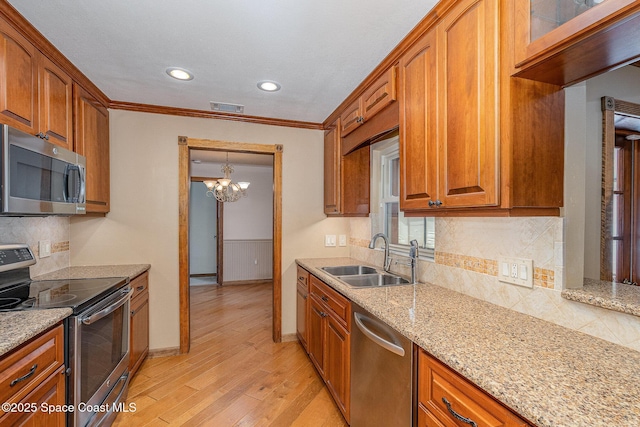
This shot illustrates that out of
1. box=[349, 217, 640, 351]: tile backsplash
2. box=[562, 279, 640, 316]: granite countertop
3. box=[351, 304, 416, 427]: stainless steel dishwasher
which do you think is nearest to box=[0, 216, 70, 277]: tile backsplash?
box=[351, 304, 416, 427]: stainless steel dishwasher

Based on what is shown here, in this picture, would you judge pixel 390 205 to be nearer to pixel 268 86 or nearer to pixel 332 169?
pixel 332 169

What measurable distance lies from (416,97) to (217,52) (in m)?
1.28

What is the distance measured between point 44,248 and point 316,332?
2201 mm

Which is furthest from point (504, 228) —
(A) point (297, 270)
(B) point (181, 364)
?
(B) point (181, 364)

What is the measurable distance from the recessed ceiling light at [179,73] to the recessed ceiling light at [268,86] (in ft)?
1.69

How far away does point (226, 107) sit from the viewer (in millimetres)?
2861

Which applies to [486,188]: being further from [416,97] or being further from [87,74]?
[87,74]

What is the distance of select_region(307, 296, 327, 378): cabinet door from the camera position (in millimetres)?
2355

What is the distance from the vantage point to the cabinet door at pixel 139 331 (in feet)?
7.87

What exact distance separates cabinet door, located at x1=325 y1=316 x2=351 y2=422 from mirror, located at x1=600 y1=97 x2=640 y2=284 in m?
1.36

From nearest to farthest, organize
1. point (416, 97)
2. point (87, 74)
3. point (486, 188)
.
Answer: point (486, 188)
point (416, 97)
point (87, 74)

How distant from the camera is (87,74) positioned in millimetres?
2232

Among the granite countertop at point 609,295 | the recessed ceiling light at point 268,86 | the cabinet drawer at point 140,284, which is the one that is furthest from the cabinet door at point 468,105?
the cabinet drawer at point 140,284

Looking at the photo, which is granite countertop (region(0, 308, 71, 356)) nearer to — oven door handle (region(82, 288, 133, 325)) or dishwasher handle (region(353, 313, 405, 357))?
oven door handle (region(82, 288, 133, 325))
